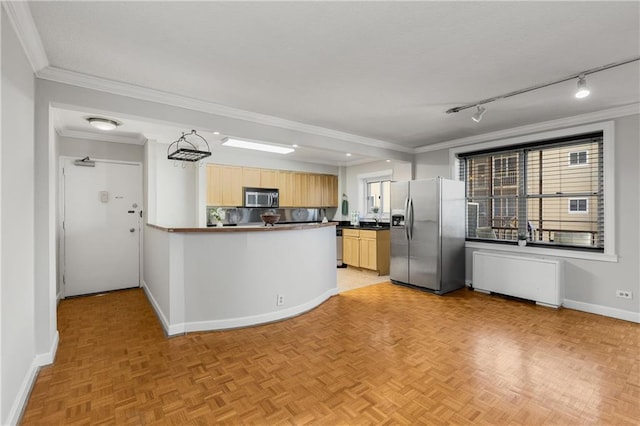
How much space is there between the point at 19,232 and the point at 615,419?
13.1 ft

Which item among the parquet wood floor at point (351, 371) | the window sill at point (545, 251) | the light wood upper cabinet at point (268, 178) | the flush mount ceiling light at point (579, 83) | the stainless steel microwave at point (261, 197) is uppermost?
the flush mount ceiling light at point (579, 83)

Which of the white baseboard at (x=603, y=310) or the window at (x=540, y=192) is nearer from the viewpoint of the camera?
the white baseboard at (x=603, y=310)

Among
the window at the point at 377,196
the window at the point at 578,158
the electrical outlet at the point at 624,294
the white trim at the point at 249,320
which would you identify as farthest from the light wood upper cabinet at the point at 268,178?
the electrical outlet at the point at 624,294

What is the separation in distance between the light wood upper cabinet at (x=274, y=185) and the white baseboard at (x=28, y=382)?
330 cm

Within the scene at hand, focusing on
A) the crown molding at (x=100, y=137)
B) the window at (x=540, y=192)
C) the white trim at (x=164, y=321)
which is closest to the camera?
the white trim at (x=164, y=321)

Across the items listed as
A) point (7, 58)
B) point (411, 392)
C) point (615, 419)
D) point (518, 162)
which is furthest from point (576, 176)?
point (7, 58)

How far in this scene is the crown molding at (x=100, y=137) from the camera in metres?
4.49

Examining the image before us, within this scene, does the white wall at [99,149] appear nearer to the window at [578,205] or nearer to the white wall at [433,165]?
the white wall at [433,165]

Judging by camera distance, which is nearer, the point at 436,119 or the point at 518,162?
the point at 436,119

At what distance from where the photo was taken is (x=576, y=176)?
412 centimetres

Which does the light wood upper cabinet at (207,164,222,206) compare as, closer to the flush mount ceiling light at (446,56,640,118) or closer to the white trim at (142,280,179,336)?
the white trim at (142,280,179,336)

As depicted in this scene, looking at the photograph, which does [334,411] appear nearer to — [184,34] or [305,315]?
[305,315]

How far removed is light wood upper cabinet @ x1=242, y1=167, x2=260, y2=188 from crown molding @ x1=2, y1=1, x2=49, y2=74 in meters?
3.71

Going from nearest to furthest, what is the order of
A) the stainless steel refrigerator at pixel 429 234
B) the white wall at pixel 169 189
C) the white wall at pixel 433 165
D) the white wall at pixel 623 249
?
the white wall at pixel 623 249
the stainless steel refrigerator at pixel 429 234
the white wall at pixel 169 189
the white wall at pixel 433 165
